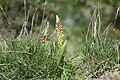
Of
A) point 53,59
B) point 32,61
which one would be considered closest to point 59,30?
point 53,59

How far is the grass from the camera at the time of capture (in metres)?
3.34

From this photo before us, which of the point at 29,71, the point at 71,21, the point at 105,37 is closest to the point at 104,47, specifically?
the point at 105,37

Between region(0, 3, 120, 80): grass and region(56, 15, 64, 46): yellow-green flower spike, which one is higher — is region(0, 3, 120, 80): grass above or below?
below

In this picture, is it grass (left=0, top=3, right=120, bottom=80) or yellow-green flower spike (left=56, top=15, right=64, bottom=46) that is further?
yellow-green flower spike (left=56, top=15, right=64, bottom=46)

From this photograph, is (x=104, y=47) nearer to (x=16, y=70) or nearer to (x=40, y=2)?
(x=16, y=70)

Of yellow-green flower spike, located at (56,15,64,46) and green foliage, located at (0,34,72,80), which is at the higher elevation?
yellow-green flower spike, located at (56,15,64,46)

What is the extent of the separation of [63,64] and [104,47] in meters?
0.41

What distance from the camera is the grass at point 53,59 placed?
3.34 metres

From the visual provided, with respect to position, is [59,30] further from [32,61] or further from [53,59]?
[32,61]

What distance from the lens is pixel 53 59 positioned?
3434 mm

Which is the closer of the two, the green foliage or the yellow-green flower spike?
the green foliage

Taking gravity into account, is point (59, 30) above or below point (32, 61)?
above

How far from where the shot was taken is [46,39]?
359cm

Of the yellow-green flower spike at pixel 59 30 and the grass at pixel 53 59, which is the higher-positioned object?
the yellow-green flower spike at pixel 59 30
